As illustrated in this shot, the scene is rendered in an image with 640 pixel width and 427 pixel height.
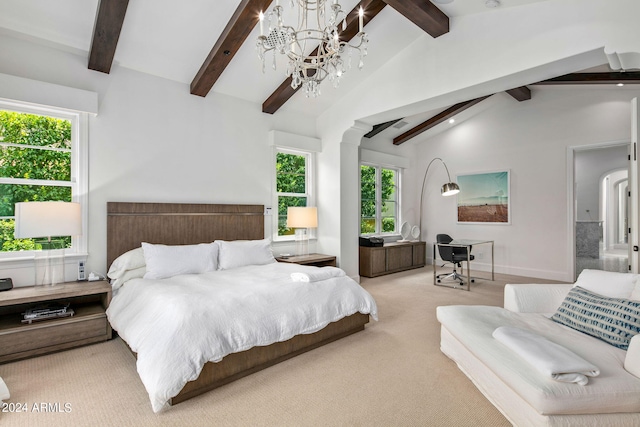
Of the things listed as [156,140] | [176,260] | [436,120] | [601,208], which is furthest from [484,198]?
[156,140]

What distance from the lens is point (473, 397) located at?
2.18m

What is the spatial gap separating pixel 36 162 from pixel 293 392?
3320mm

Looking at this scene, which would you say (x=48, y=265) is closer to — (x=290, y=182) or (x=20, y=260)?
(x=20, y=260)

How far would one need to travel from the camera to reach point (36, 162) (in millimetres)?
3252

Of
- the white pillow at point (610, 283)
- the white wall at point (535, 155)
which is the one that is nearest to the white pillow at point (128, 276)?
the white pillow at point (610, 283)

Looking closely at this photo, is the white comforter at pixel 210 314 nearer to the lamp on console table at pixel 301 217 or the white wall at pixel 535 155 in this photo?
the lamp on console table at pixel 301 217

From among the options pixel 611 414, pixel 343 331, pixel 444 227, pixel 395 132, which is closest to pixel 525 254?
pixel 444 227

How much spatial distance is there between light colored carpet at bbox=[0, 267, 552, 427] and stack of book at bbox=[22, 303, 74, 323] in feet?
1.07

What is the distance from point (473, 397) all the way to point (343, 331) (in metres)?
1.29

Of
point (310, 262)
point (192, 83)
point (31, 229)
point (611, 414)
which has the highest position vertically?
point (192, 83)

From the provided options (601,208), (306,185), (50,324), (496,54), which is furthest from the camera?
(601,208)

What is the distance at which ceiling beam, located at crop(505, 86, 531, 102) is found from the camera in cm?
560

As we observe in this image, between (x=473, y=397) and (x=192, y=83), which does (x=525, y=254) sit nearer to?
(x=473, y=397)

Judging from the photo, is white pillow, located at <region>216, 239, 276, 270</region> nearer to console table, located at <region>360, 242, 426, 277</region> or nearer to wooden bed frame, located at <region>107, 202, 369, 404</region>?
wooden bed frame, located at <region>107, 202, 369, 404</region>
